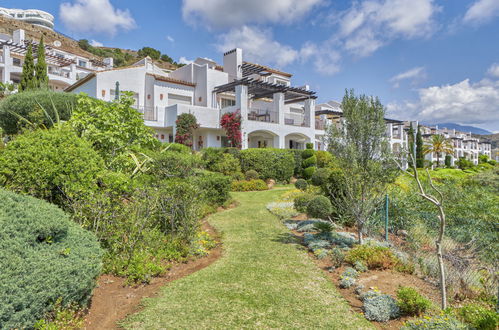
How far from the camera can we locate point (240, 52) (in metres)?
31.6

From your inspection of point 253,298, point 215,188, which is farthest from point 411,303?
point 215,188

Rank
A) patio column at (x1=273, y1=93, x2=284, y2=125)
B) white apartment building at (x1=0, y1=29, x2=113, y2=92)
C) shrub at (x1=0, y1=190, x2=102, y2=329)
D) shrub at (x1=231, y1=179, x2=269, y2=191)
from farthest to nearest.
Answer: white apartment building at (x1=0, y1=29, x2=113, y2=92) → patio column at (x1=273, y1=93, x2=284, y2=125) → shrub at (x1=231, y1=179, x2=269, y2=191) → shrub at (x1=0, y1=190, x2=102, y2=329)

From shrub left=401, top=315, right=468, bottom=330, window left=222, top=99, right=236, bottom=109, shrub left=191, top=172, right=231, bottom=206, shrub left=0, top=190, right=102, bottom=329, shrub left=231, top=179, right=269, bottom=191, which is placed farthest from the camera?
window left=222, top=99, right=236, bottom=109

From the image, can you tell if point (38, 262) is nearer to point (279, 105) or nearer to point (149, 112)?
point (149, 112)

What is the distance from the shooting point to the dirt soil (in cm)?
412

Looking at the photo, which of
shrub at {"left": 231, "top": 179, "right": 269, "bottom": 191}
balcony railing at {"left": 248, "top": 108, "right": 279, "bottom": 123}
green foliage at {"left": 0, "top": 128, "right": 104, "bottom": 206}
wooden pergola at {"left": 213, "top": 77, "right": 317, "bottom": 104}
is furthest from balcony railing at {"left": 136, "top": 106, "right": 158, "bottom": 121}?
green foliage at {"left": 0, "top": 128, "right": 104, "bottom": 206}

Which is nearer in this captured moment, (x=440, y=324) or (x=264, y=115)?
(x=440, y=324)

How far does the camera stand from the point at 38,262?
11.2 ft

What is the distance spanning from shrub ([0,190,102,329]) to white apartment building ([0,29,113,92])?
4353cm

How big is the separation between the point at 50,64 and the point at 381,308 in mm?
53198

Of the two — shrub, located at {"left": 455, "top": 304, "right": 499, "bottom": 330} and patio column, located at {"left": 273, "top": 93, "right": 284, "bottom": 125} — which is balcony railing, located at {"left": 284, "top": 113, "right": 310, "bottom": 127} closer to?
patio column, located at {"left": 273, "top": 93, "right": 284, "bottom": 125}

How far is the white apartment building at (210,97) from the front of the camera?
25.8 meters

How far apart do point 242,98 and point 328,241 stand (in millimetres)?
19678

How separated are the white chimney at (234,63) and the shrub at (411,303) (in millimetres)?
29371
